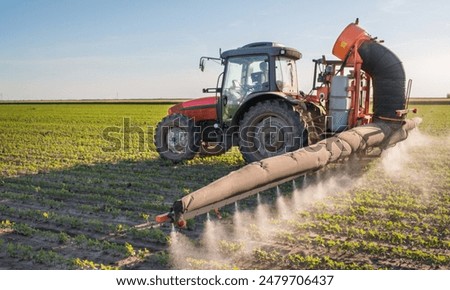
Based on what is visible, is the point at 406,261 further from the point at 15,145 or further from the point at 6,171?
the point at 15,145

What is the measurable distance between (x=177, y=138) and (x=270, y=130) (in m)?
2.77

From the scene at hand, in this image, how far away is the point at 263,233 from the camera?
558 cm

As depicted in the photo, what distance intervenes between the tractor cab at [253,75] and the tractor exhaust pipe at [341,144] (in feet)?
4.33

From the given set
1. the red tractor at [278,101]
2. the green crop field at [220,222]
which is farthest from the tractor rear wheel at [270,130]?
the green crop field at [220,222]

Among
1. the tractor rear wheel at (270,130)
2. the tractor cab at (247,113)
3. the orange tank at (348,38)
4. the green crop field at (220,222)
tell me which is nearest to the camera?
the green crop field at (220,222)

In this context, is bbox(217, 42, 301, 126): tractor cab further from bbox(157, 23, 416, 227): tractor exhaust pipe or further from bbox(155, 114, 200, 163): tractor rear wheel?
bbox(157, 23, 416, 227): tractor exhaust pipe

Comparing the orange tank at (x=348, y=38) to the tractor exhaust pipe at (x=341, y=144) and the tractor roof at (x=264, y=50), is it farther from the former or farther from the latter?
the tractor roof at (x=264, y=50)

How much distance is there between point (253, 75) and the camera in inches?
382

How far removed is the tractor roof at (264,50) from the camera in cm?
941

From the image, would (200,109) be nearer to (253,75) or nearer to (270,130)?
(253,75)

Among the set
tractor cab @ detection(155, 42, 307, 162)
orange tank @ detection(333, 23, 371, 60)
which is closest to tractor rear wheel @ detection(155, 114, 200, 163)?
tractor cab @ detection(155, 42, 307, 162)

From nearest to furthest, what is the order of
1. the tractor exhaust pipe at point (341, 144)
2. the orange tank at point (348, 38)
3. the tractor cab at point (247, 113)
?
1. the tractor exhaust pipe at point (341, 144)
2. the tractor cab at point (247, 113)
3. the orange tank at point (348, 38)

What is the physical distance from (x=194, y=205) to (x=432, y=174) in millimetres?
6870

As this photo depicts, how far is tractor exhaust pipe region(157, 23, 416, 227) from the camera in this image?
463cm
